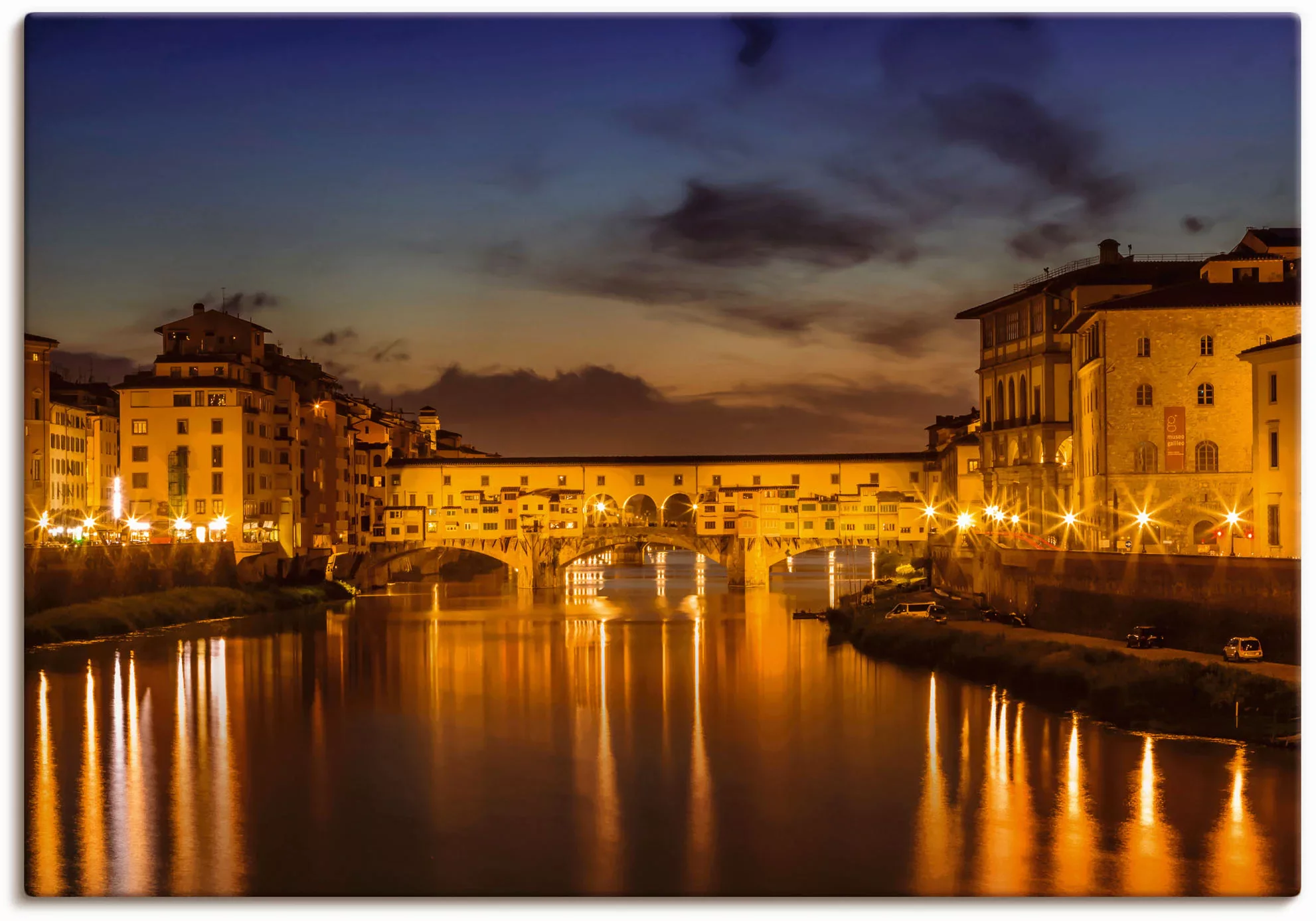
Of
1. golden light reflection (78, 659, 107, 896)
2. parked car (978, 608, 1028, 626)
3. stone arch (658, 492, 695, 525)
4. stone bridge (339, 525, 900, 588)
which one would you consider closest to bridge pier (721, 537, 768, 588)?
stone bridge (339, 525, 900, 588)

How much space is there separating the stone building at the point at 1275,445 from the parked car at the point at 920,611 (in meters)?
14.0

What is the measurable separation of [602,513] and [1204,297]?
4639cm

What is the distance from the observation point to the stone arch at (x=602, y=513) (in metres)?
77.5

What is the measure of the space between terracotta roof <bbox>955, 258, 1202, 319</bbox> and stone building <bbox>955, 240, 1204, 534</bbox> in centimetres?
6

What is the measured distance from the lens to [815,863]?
1616cm

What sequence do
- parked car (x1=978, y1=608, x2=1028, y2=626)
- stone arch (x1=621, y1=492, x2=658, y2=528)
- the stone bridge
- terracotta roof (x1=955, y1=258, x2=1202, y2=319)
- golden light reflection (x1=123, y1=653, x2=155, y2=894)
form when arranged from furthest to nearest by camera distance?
A: stone arch (x1=621, y1=492, x2=658, y2=528), the stone bridge, parked car (x1=978, y1=608, x2=1028, y2=626), terracotta roof (x1=955, y1=258, x2=1202, y2=319), golden light reflection (x1=123, y1=653, x2=155, y2=894)

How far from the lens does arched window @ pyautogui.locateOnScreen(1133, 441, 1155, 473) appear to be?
36.9 metres

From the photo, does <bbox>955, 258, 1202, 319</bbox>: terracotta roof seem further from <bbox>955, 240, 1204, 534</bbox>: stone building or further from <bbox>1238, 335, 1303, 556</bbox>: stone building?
<bbox>1238, 335, 1303, 556</bbox>: stone building

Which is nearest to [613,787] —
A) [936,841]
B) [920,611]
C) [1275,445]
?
[936,841]

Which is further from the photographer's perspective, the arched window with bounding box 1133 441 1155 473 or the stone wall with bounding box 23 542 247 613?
the arched window with bounding box 1133 441 1155 473

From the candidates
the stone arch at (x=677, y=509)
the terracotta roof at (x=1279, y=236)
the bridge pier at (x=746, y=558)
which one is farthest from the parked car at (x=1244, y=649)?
the stone arch at (x=677, y=509)

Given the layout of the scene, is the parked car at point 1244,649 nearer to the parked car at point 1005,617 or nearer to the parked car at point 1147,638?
the parked car at point 1147,638

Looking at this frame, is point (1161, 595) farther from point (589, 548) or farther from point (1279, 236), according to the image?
point (589, 548)

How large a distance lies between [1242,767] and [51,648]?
26.9 m
